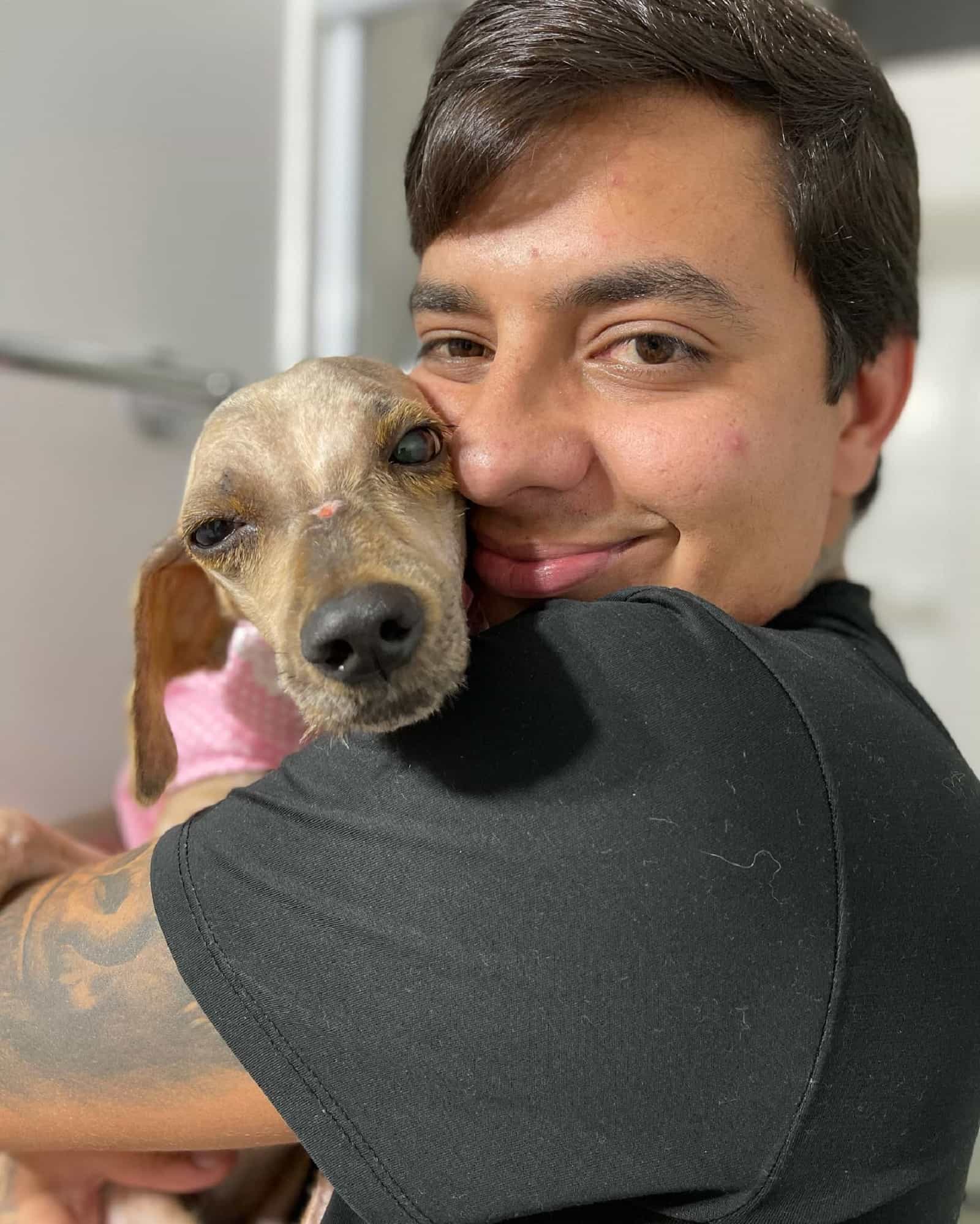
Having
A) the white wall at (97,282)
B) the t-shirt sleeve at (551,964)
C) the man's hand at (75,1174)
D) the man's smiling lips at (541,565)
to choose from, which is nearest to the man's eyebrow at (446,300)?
the man's smiling lips at (541,565)

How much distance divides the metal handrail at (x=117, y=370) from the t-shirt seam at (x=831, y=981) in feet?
3.94

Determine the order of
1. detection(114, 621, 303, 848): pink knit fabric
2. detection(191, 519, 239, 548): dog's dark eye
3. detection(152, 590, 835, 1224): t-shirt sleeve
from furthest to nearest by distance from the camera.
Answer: detection(114, 621, 303, 848): pink knit fabric, detection(191, 519, 239, 548): dog's dark eye, detection(152, 590, 835, 1224): t-shirt sleeve

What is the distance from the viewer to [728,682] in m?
0.81

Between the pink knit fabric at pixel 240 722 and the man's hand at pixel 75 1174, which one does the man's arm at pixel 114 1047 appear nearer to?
the man's hand at pixel 75 1174

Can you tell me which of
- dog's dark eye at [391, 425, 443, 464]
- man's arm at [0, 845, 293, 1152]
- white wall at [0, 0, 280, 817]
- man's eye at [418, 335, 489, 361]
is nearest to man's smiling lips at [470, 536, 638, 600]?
dog's dark eye at [391, 425, 443, 464]

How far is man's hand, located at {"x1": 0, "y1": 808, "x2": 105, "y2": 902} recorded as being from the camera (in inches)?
40.8

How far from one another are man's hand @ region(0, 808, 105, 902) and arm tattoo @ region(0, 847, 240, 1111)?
13 cm

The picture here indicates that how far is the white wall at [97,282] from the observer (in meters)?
1.68

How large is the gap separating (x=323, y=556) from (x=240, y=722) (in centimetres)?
60

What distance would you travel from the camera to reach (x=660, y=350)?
1.04 metres

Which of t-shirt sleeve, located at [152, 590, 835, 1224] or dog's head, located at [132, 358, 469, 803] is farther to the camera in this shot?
dog's head, located at [132, 358, 469, 803]

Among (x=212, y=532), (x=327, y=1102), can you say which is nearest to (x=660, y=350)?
(x=212, y=532)

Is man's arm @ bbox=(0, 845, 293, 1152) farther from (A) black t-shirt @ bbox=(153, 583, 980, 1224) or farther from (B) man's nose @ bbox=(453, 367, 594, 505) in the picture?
(B) man's nose @ bbox=(453, 367, 594, 505)

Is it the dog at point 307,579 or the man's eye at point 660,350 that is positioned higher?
the man's eye at point 660,350
